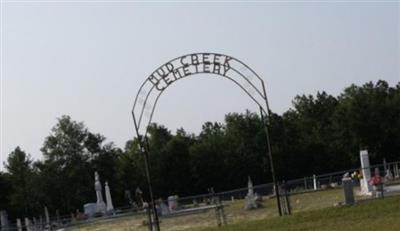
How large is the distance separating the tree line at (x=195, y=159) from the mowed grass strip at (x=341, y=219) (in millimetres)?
57987

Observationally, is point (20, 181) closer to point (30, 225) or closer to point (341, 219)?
point (30, 225)

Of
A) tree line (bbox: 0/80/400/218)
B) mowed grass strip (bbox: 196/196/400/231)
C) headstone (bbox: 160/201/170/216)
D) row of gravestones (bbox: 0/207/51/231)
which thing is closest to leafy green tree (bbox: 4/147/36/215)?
tree line (bbox: 0/80/400/218)

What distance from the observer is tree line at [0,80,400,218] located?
81562 millimetres

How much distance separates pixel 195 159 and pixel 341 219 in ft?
217

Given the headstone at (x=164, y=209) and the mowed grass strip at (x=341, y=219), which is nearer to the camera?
Answer: the mowed grass strip at (x=341, y=219)

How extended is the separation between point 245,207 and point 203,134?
250ft

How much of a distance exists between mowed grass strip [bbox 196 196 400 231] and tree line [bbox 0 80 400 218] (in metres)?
58.0

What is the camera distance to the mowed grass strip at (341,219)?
19.4m

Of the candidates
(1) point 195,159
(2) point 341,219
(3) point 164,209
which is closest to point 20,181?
(1) point 195,159

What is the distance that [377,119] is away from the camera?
283ft

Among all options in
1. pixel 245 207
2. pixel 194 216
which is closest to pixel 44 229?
pixel 194 216

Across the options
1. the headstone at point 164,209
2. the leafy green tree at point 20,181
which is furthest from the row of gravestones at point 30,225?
the leafy green tree at point 20,181

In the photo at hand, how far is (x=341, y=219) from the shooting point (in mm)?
21297

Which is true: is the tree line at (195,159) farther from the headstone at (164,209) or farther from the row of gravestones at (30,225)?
the headstone at (164,209)
